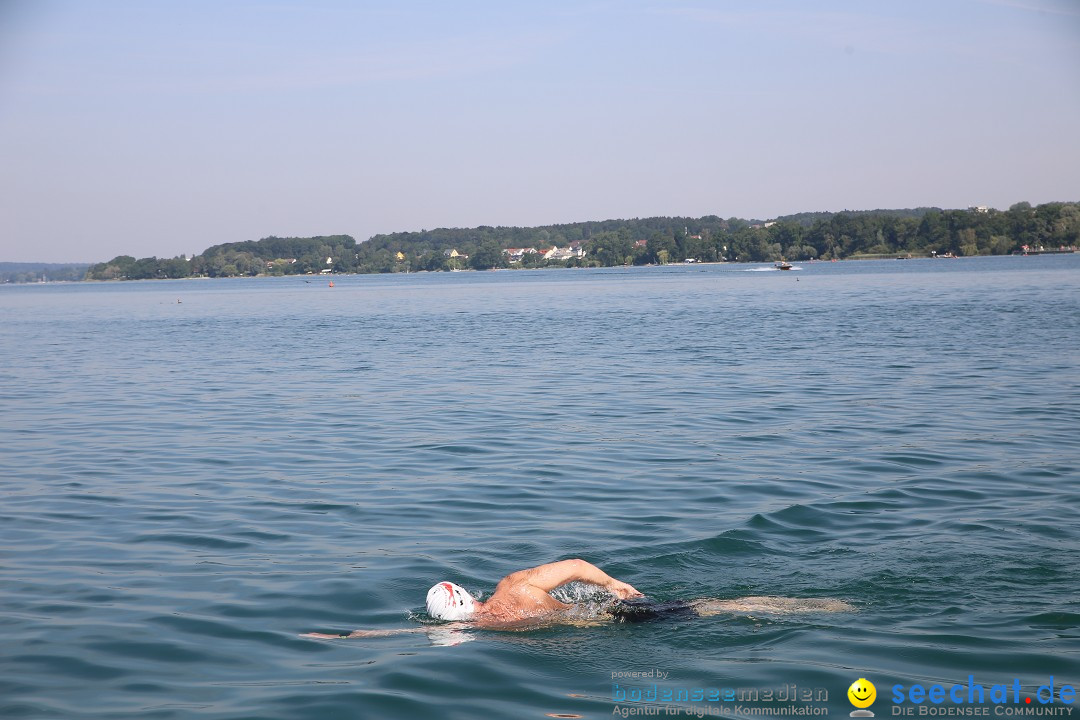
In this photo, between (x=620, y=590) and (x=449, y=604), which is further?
(x=620, y=590)

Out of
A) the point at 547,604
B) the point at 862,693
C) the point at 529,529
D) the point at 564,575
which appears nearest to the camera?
the point at 862,693

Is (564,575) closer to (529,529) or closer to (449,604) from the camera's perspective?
(449,604)

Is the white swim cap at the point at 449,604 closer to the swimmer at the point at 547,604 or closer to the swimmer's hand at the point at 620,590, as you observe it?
the swimmer at the point at 547,604

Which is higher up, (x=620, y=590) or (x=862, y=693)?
(x=620, y=590)

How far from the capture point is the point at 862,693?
614 centimetres

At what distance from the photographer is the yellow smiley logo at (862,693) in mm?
6062

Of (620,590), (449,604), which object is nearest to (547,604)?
(620,590)

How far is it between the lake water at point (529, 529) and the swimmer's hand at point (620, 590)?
0.85 ft

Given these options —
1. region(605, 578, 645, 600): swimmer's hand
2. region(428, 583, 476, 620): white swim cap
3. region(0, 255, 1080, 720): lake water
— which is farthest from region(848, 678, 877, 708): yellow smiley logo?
region(428, 583, 476, 620): white swim cap

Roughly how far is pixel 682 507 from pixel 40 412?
52.1 ft

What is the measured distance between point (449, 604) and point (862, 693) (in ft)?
10.9

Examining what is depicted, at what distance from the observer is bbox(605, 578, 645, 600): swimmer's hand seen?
7.80m

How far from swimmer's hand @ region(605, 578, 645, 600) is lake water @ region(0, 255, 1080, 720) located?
0.26 metres

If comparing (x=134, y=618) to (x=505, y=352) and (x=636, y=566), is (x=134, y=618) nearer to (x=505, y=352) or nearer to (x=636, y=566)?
(x=636, y=566)
